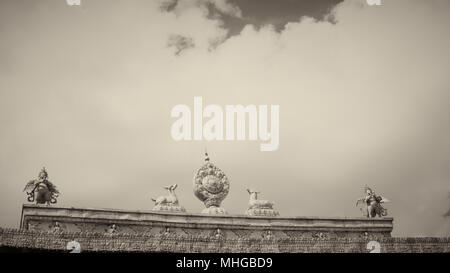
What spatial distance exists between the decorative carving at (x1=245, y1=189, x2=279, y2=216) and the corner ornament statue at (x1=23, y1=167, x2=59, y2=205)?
881cm

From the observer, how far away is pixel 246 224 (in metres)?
23.1

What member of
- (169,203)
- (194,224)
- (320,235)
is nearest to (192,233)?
(194,224)

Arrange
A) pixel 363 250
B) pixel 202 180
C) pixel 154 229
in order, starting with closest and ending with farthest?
pixel 363 250
pixel 154 229
pixel 202 180

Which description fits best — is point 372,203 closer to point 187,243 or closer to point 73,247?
point 187,243

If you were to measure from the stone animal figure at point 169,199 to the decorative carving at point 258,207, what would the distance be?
352 cm

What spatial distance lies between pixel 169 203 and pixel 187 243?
13.7 ft

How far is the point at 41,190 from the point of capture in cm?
2084

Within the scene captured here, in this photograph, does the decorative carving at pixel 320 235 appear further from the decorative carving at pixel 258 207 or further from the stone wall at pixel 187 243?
the stone wall at pixel 187 243

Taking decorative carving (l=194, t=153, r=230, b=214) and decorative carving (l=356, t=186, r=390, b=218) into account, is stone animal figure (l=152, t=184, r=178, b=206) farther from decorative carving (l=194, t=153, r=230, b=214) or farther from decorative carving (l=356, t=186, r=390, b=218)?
→ decorative carving (l=356, t=186, r=390, b=218)

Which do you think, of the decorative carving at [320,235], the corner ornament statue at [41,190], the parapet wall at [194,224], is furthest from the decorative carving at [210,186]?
the corner ornament statue at [41,190]

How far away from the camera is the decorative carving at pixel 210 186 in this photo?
23.7 meters

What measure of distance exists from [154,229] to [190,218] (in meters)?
Answer: 1.66
